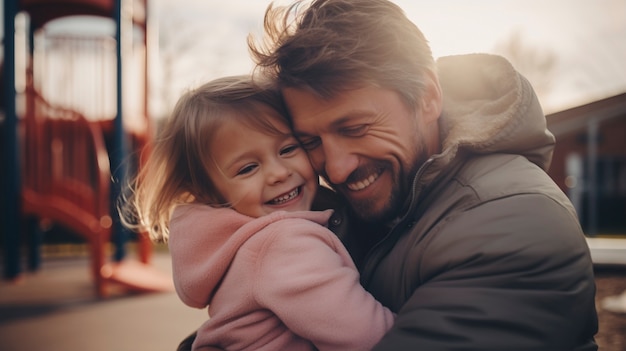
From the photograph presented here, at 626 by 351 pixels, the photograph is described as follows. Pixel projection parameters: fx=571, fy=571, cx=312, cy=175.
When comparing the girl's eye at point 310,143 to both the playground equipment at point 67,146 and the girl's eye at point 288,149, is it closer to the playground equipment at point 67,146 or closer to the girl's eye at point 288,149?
the girl's eye at point 288,149

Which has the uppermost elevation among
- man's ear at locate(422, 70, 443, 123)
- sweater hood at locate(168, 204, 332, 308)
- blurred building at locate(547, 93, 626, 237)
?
man's ear at locate(422, 70, 443, 123)

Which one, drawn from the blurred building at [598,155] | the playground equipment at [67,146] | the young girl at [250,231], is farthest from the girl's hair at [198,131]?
the blurred building at [598,155]

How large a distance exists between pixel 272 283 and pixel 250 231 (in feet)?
0.67

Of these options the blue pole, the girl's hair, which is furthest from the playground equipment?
the girl's hair

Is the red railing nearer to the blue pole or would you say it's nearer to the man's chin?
the blue pole

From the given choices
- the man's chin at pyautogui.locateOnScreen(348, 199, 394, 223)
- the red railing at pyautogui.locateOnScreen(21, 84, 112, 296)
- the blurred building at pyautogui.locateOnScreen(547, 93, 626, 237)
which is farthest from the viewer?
the blurred building at pyautogui.locateOnScreen(547, 93, 626, 237)

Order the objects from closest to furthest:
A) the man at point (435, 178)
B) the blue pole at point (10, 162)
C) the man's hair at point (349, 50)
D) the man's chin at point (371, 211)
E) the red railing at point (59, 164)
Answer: the man at point (435, 178) → the man's hair at point (349, 50) → the man's chin at point (371, 211) → the red railing at point (59, 164) → the blue pole at point (10, 162)

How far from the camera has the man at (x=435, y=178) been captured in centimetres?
117

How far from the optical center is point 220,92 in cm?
191

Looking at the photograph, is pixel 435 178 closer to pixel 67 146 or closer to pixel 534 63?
pixel 67 146

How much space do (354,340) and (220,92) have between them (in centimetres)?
96

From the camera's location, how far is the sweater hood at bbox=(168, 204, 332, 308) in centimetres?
161

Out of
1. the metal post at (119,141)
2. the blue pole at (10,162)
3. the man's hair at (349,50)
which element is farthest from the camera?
the blue pole at (10,162)

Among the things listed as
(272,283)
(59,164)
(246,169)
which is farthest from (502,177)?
(59,164)
